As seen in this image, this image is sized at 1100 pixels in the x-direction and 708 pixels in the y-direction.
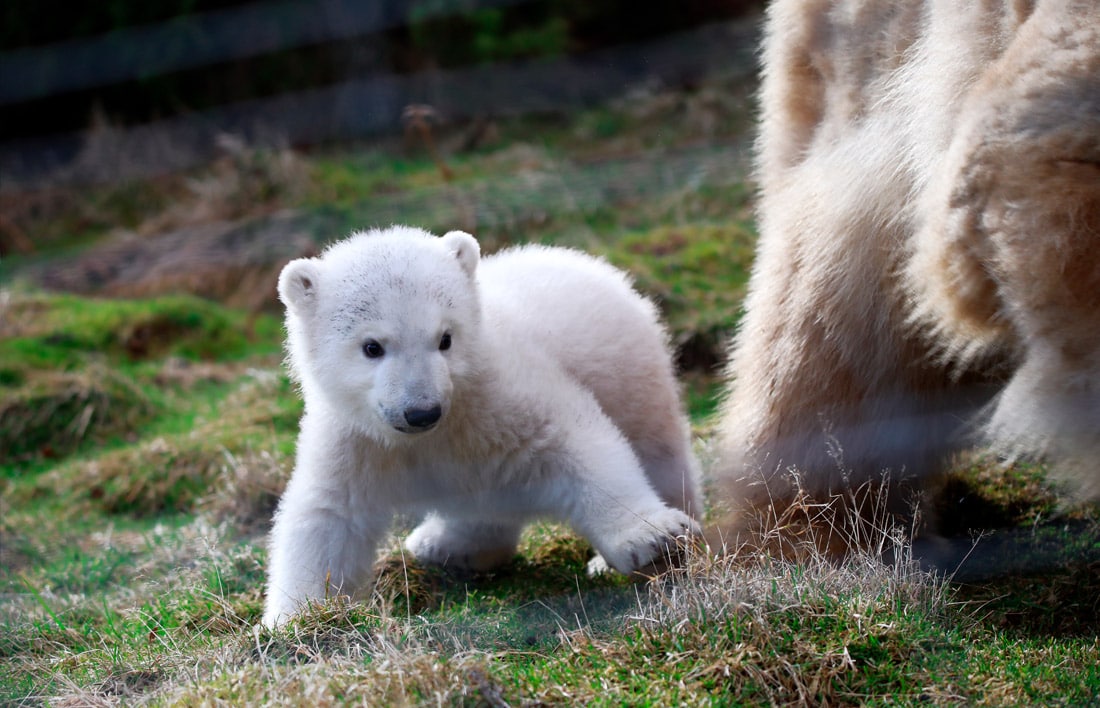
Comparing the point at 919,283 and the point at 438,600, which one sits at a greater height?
the point at 919,283

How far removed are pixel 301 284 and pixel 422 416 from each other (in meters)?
0.69

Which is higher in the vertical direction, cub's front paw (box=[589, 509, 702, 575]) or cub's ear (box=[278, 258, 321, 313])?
cub's ear (box=[278, 258, 321, 313])

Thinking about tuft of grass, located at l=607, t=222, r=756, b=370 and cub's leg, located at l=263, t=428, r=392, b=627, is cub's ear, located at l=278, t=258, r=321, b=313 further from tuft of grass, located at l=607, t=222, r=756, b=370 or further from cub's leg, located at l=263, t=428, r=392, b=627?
tuft of grass, located at l=607, t=222, r=756, b=370

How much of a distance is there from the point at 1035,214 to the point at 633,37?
10.7 metres

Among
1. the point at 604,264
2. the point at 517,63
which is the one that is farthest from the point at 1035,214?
the point at 517,63

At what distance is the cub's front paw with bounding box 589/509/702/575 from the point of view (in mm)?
3393

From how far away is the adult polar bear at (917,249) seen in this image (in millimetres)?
2705

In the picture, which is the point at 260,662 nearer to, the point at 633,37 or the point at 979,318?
the point at 979,318

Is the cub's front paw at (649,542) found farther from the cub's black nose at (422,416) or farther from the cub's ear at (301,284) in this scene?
the cub's ear at (301,284)

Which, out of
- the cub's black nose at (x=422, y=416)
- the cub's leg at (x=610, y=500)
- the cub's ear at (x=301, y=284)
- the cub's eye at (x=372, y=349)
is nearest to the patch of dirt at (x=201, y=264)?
the cub's ear at (x=301, y=284)

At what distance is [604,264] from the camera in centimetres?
480

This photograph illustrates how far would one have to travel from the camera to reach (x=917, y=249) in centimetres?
317

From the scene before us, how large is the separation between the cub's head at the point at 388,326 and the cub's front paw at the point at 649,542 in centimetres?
63

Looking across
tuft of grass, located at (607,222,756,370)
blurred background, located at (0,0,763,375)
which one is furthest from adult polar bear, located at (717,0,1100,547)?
blurred background, located at (0,0,763,375)
